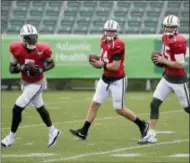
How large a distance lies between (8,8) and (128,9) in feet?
12.1

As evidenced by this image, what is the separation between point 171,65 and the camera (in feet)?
33.7

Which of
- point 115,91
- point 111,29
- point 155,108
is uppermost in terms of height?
point 111,29

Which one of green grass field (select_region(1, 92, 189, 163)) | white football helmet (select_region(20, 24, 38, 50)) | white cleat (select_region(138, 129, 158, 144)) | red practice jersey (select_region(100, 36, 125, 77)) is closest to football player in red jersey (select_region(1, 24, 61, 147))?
white football helmet (select_region(20, 24, 38, 50))

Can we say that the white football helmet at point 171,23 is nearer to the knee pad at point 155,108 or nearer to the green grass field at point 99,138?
the knee pad at point 155,108

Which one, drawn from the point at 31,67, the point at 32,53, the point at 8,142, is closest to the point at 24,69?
the point at 31,67

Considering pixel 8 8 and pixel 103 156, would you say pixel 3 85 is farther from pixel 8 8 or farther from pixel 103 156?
pixel 103 156

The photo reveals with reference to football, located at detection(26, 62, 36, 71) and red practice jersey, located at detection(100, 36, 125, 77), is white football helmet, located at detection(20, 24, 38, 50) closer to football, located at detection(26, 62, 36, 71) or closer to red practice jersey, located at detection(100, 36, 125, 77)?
football, located at detection(26, 62, 36, 71)

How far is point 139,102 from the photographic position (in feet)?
59.3

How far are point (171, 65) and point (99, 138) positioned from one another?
61.9 inches

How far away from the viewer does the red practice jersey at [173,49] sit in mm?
10328

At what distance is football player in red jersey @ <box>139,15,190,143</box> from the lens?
10320 millimetres

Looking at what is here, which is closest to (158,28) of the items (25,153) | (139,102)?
(139,102)

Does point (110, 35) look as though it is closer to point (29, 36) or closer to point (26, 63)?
point (29, 36)

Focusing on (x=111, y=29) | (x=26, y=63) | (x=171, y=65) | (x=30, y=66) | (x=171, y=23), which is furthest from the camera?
(x=111, y=29)
